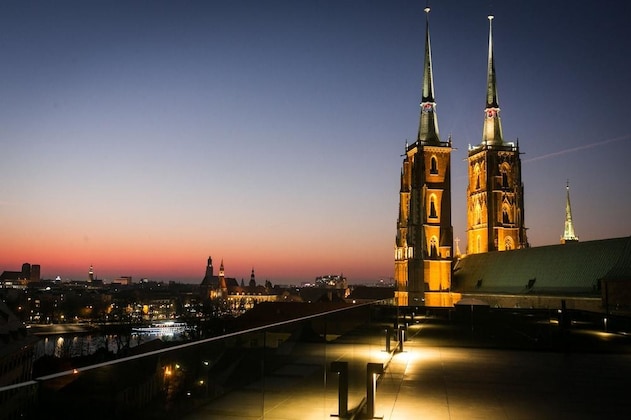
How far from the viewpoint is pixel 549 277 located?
5628 cm

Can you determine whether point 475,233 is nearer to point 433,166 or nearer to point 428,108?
point 433,166

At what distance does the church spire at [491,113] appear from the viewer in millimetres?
80250

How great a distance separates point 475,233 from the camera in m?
79.3

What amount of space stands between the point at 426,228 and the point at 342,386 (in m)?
65.2

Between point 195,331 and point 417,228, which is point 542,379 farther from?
point 195,331

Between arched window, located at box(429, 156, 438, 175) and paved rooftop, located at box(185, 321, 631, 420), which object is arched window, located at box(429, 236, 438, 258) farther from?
paved rooftop, located at box(185, 321, 631, 420)

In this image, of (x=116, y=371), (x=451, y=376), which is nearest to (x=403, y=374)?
(x=451, y=376)

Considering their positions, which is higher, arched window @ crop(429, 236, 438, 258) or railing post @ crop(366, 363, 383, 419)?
arched window @ crop(429, 236, 438, 258)

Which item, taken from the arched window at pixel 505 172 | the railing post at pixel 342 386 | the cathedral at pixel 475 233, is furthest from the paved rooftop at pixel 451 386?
the arched window at pixel 505 172

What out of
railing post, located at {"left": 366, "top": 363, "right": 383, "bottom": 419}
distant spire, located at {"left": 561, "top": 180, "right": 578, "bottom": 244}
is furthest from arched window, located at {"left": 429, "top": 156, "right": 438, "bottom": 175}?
railing post, located at {"left": 366, "top": 363, "right": 383, "bottom": 419}

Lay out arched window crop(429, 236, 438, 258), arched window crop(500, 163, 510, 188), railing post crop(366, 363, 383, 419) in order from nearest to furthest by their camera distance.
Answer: railing post crop(366, 363, 383, 419) → arched window crop(429, 236, 438, 258) → arched window crop(500, 163, 510, 188)

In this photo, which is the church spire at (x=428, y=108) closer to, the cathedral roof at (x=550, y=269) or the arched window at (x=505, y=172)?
the arched window at (x=505, y=172)

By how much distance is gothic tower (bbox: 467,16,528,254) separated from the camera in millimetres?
76188

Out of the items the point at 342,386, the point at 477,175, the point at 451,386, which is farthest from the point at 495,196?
the point at 342,386
